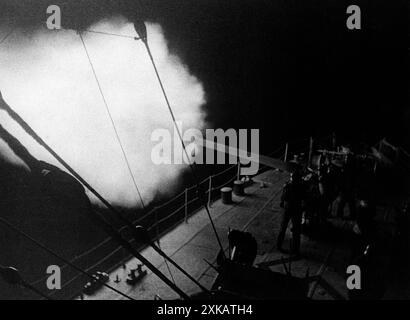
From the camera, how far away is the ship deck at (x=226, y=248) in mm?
6414

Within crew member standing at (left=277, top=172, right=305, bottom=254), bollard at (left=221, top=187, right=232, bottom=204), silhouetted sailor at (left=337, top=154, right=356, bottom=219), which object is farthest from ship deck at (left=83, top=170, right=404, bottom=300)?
crew member standing at (left=277, top=172, right=305, bottom=254)

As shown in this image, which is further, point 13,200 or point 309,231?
point 13,200

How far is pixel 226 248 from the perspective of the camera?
7.86 meters

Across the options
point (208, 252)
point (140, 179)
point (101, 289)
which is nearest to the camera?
point (101, 289)

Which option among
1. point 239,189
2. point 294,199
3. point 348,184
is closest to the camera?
point 294,199

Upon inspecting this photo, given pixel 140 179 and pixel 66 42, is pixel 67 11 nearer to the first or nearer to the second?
pixel 66 42

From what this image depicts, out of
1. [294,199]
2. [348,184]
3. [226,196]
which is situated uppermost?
[294,199]

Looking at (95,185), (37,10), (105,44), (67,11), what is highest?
(37,10)

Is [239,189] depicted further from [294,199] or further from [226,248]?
[294,199]

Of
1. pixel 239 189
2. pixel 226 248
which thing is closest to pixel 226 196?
A: pixel 239 189

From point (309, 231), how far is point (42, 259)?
19569mm

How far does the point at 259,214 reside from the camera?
969 cm

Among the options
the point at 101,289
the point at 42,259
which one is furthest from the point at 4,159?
the point at 101,289

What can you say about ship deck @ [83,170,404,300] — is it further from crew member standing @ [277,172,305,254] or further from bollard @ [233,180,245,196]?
crew member standing @ [277,172,305,254]
